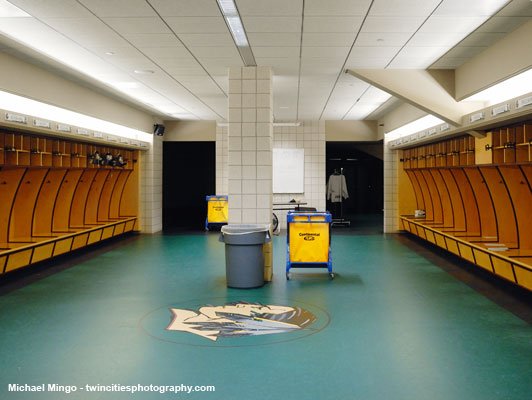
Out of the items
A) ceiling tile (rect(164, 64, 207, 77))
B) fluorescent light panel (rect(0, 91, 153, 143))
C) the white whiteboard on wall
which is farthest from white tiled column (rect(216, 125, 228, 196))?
ceiling tile (rect(164, 64, 207, 77))

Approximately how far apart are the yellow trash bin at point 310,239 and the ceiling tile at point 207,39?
246 centimetres

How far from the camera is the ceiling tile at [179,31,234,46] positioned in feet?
16.6

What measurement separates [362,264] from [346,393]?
464 centimetres

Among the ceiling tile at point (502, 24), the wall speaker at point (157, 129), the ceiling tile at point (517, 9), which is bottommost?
the wall speaker at point (157, 129)

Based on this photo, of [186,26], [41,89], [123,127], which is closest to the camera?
[186,26]

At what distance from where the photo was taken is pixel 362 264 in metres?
7.34

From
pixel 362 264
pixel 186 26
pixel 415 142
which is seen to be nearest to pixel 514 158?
pixel 362 264

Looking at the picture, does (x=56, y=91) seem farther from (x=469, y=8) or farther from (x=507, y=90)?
(x=507, y=90)

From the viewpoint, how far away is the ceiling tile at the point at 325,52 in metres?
5.55

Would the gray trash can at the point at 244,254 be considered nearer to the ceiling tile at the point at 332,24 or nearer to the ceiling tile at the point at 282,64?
the ceiling tile at the point at 282,64

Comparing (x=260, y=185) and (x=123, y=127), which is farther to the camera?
(x=123, y=127)

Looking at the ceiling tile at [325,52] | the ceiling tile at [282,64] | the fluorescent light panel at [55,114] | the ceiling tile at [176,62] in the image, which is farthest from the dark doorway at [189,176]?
the ceiling tile at [325,52]

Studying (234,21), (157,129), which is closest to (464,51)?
(234,21)

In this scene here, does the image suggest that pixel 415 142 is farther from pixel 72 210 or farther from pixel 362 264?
pixel 72 210
